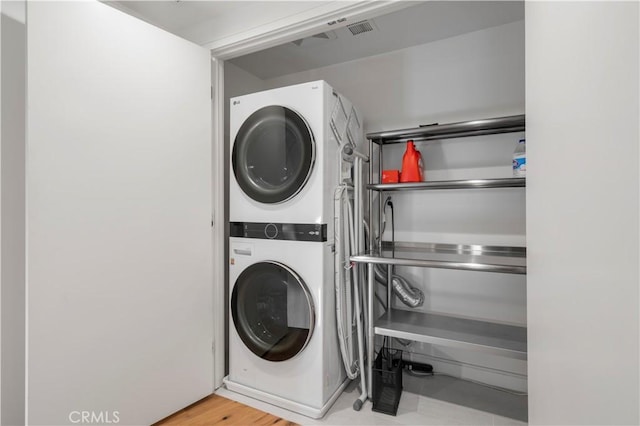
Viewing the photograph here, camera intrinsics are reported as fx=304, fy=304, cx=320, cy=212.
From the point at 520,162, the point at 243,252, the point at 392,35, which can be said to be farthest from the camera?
the point at 392,35

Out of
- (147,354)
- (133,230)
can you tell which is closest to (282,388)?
(147,354)

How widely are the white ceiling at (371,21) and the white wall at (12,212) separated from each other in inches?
23.4

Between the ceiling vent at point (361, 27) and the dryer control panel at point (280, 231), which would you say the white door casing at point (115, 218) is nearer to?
the dryer control panel at point (280, 231)

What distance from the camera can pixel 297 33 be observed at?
153cm

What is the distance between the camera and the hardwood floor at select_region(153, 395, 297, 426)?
1444 mm

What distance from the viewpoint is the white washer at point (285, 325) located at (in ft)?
4.93

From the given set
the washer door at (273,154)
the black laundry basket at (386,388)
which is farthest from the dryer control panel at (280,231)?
the black laundry basket at (386,388)

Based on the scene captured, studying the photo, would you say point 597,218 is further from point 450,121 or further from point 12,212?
point 450,121

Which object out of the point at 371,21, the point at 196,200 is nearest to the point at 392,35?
the point at 371,21

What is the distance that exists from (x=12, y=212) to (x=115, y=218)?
0.32 meters

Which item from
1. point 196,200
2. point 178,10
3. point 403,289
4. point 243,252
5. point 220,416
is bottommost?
point 220,416

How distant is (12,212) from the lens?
1.13 metres

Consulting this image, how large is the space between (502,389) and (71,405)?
2087 mm

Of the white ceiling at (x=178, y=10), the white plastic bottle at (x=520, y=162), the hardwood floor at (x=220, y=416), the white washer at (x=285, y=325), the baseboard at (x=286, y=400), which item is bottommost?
the hardwood floor at (x=220, y=416)
